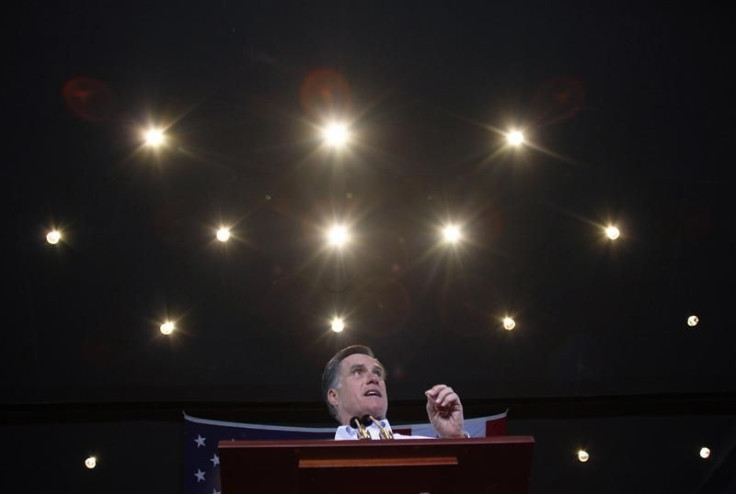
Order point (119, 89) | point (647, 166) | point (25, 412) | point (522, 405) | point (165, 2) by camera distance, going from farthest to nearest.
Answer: point (522, 405) < point (25, 412) < point (647, 166) < point (119, 89) < point (165, 2)

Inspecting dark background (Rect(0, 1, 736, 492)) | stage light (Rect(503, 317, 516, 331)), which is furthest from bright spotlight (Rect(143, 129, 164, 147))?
stage light (Rect(503, 317, 516, 331))

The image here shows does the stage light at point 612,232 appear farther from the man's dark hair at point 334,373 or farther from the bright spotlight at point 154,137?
the bright spotlight at point 154,137

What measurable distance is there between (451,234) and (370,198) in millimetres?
559

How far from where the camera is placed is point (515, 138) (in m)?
3.79

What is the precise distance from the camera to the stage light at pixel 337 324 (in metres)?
4.31

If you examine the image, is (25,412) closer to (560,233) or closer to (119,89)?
(119,89)

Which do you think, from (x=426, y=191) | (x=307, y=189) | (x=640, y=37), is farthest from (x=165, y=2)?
(x=640, y=37)

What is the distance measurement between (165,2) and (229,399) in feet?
8.29

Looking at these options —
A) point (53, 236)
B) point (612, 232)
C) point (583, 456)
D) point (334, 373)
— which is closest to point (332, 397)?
point (334, 373)

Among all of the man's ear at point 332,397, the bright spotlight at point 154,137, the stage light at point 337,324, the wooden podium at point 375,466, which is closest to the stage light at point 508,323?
the stage light at point 337,324

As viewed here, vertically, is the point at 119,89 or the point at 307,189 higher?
the point at 119,89

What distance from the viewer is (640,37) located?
350cm

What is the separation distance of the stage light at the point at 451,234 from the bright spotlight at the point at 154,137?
5.74 feet

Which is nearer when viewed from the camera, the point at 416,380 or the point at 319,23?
the point at 319,23
